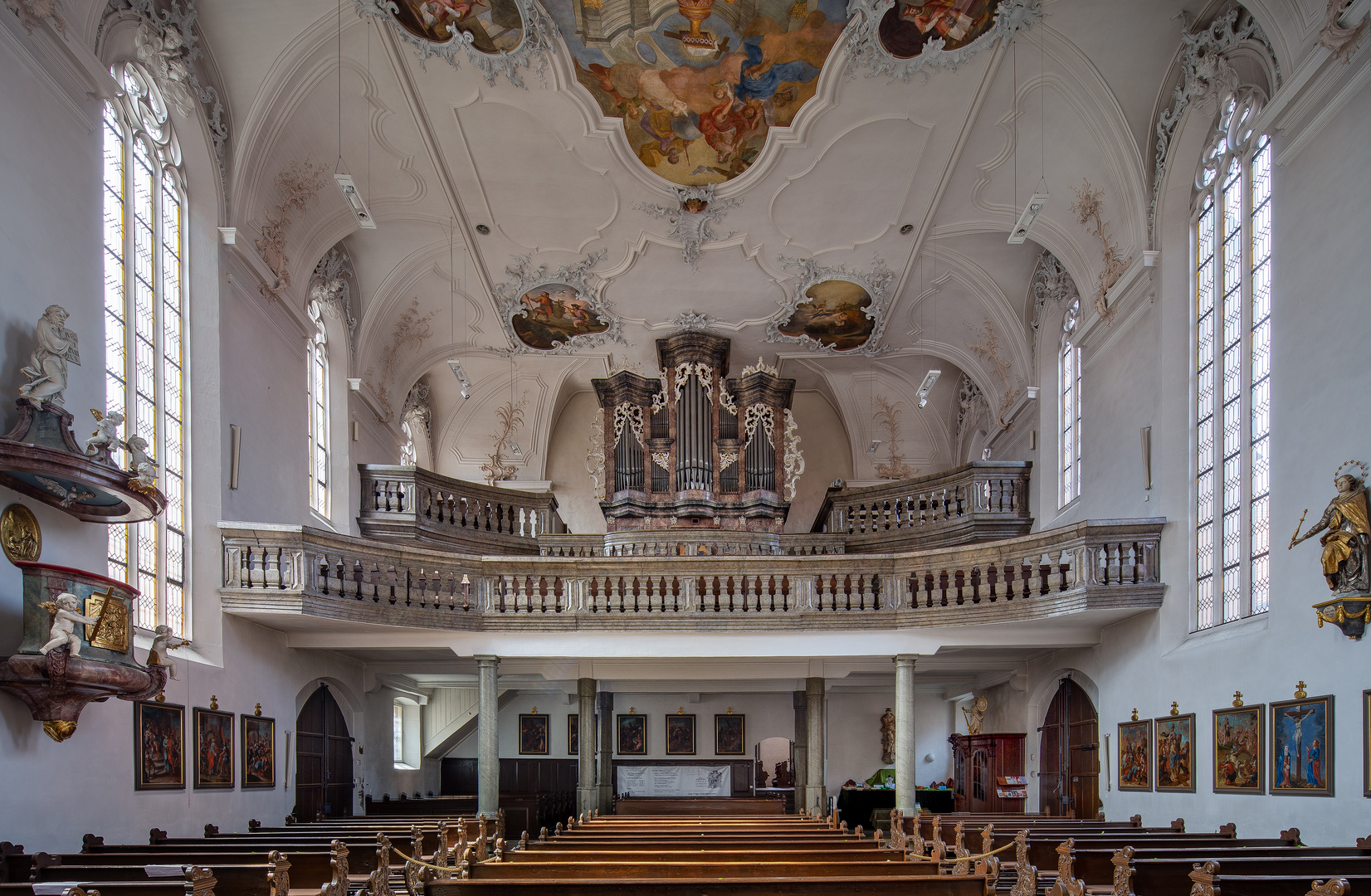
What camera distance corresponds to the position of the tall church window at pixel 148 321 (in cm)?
1186

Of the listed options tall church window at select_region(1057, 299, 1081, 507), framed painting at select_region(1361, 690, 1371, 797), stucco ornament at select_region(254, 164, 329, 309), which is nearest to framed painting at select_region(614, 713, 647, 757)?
tall church window at select_region(1057, 299, 1081, 507)

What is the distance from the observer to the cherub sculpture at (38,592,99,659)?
891cm

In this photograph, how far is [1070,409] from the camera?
18.3 m

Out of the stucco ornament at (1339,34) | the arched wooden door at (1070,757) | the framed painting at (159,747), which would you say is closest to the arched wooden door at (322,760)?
the framed painting at (159,747)

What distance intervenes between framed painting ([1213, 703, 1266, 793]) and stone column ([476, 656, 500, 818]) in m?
9.35

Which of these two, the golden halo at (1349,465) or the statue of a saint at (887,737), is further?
the statue of a saint at (887,737)

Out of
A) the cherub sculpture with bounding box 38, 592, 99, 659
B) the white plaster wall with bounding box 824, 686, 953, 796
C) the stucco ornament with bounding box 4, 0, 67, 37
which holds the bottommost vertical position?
the white plaster wall with bounding box 824, 686, 953, 796

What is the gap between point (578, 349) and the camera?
918 inches

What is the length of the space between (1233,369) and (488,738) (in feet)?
36.3

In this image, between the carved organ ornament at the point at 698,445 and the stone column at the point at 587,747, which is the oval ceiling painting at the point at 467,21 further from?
the stone column at the point at 587,747

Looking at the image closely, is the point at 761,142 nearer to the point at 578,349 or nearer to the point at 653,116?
the point at 653,116

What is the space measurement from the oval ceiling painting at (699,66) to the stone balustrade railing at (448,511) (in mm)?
6762

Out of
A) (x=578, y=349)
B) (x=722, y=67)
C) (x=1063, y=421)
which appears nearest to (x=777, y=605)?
(x=1063, y=421)

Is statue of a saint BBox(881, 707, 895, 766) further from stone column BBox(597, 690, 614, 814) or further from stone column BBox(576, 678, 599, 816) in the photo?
stone column BBox(576, 678, 599, 816)
